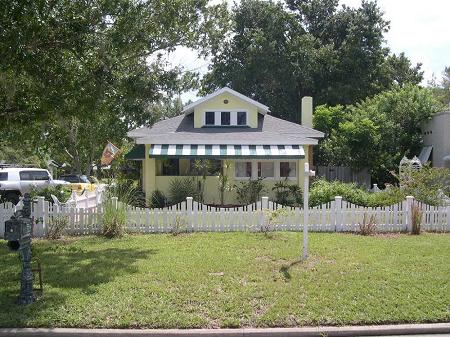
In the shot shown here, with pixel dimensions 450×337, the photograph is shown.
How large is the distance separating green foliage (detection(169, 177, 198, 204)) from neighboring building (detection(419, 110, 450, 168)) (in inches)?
509

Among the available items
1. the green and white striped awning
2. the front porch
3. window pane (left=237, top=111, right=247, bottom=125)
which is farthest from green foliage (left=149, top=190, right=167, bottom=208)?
window pane (left=237, top=111, right=247, bottom=125)

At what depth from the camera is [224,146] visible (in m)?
22.4

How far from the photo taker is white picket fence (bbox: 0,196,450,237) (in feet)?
42.0

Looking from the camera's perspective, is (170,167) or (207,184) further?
(170,167)

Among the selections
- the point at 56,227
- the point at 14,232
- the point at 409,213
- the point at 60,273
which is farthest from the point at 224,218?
the point at 14,232

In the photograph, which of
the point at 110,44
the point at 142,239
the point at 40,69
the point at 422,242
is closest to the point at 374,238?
the point at 422,242

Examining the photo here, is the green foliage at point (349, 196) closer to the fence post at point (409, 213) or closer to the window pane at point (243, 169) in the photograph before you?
the fence post at point (409, 213)

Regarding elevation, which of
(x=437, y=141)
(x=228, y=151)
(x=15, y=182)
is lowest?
(x=15, y=182)

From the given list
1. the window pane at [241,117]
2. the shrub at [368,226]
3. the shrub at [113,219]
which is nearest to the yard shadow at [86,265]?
the shrub at [113,219]

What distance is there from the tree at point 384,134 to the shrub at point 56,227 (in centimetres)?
1843

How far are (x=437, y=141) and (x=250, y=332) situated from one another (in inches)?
918

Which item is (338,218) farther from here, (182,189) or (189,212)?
(182,189)

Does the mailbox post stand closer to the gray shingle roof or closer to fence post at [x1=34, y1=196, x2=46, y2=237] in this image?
fence post at [x1=34, y1=196, x2=46, y2=237]

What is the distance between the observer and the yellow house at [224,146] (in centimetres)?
2177
